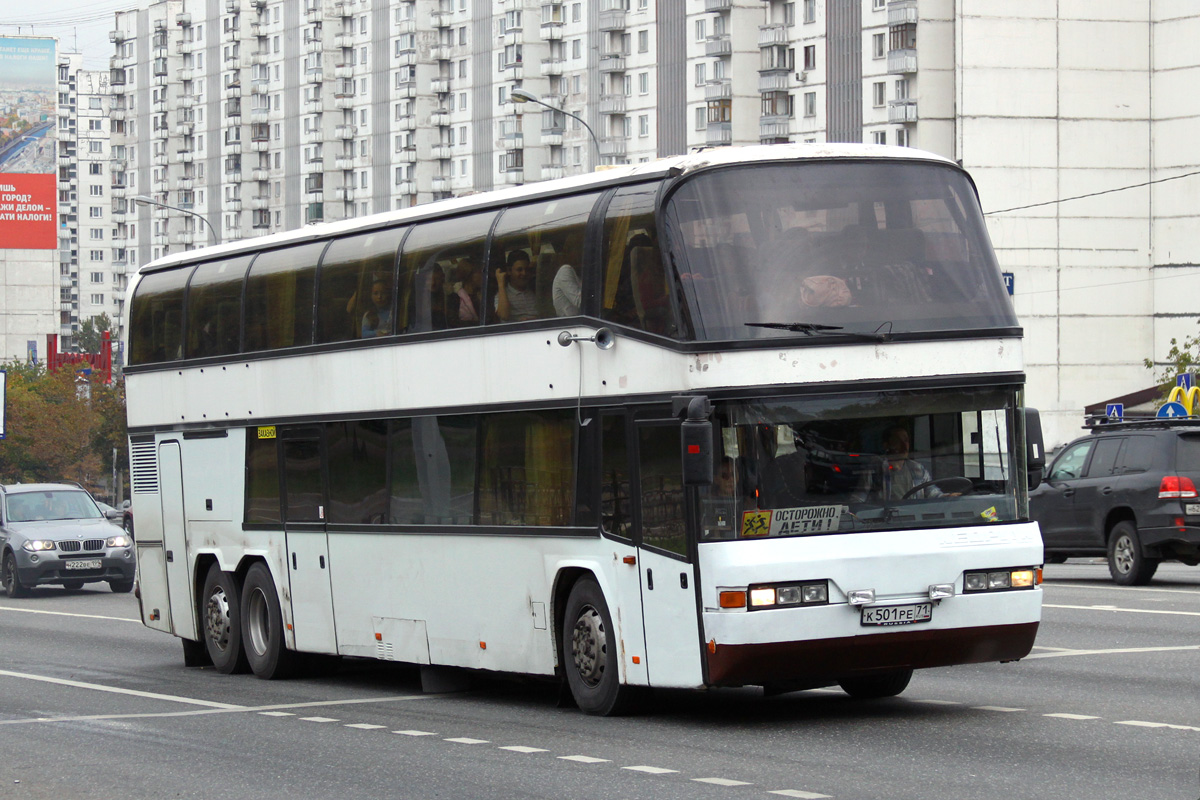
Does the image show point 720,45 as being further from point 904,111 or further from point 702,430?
point 702,430

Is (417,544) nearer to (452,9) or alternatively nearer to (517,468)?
(517,468)

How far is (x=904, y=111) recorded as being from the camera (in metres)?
88.7

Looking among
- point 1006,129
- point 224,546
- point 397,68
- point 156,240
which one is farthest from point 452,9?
point 224,546

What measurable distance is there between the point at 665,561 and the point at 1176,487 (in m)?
13.3

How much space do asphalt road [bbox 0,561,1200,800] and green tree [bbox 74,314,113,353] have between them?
178 metres

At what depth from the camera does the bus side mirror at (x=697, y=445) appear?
11.1 metres

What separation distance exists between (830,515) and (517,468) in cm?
271

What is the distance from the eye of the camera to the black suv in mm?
23438

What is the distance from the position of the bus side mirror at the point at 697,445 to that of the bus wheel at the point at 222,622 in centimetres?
721

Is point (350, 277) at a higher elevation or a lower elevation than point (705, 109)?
lower

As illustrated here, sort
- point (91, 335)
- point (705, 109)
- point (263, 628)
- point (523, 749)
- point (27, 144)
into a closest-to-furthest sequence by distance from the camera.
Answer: point (523, 749) < point (263, 628) < point (705, 109) < point (27, 144) < point (91, 335)

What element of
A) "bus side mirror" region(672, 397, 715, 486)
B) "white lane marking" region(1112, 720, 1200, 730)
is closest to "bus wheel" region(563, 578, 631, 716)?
"bus side mirror" region(672, 397, 715, 486)

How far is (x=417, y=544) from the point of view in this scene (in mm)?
14555

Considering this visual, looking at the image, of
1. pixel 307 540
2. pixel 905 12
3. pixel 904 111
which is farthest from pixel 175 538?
pixel 905 12
